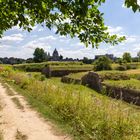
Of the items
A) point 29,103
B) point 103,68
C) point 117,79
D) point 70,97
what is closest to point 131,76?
point 117,79

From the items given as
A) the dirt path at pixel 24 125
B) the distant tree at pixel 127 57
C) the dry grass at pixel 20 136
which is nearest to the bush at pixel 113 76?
the dirt path at pixel 24 125

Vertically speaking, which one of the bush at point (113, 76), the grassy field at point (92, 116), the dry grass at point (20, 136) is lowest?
the bush at point (113, 76)

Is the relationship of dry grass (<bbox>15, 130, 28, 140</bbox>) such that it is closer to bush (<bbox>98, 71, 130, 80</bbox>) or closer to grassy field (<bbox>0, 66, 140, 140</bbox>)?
grassy field (<bbox>0, 66, 140, 140</bbox>)

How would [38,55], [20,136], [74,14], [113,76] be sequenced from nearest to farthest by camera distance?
[74,14]
[20,136]
[113,76]
[38,55]

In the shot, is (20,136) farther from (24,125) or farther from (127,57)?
(127,57)

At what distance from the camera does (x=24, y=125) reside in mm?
12938

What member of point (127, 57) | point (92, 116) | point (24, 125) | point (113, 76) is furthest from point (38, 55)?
point (92, 116)

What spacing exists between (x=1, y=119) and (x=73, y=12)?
28.5 ft

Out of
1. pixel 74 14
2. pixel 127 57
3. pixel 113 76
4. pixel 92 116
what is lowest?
pixel 113 76

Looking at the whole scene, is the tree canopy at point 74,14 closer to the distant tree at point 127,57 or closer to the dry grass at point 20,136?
the dry grass at point 20,136

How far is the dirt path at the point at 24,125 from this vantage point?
11.1 meters

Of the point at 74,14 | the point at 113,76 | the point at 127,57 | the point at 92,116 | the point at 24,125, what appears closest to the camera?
the point at 74,14

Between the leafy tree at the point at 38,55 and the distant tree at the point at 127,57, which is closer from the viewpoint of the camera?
the distant tree at the point at 127,57

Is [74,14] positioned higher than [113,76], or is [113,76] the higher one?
[74,14]
